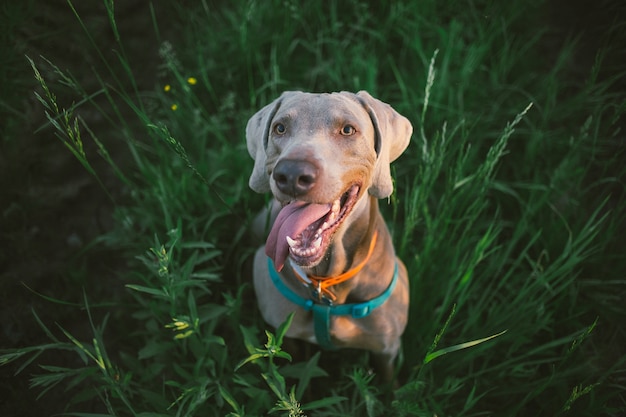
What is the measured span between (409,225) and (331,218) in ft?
2.12

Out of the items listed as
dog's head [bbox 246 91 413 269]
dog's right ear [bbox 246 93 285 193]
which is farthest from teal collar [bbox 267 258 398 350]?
dog's right ear [bbox 246 93 285 193]

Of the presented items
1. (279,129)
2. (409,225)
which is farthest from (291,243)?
(409,225)

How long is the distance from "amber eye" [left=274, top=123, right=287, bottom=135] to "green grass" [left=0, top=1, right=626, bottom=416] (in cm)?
37

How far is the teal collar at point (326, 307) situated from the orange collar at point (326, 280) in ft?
0.16

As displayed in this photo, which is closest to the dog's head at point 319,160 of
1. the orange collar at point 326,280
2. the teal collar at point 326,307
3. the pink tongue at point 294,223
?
the pink tongue at point 294,223

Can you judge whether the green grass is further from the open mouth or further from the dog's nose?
the dog's nose

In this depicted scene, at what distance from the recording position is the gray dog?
5.21ft

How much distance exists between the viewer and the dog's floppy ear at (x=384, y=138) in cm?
177

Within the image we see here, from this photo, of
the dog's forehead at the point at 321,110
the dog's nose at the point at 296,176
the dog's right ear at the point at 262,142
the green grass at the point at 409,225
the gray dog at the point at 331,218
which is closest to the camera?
the dog's nose at the point at 296,176

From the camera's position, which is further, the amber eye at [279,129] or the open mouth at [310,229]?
the amber eye at [279,129]

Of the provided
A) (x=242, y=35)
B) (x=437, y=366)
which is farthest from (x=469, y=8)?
(x=437, y=366)

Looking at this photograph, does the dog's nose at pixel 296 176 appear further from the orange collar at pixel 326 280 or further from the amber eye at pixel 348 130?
the orange collar at pixel 326 280

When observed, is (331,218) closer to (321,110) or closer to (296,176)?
(296,176)

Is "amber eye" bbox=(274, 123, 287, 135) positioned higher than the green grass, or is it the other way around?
"amber eye" bbox=(274, 123, 287, 135)
